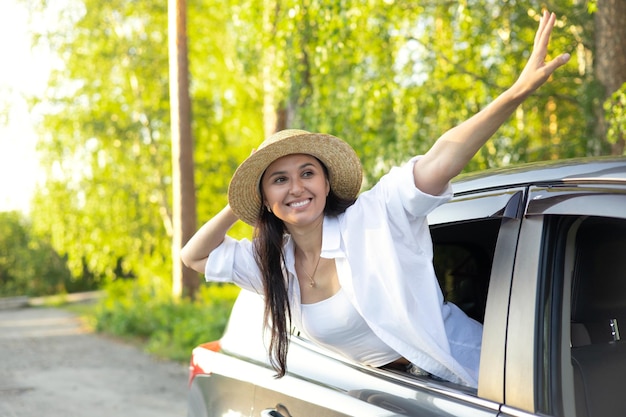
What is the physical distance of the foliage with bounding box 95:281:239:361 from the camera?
442 inches

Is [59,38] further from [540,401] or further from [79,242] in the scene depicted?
[540,401]

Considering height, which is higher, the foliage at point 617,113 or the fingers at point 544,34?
the foliage at point 617,113

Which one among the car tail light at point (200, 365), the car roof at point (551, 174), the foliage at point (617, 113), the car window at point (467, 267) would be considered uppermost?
the foliage at point (617, 113)

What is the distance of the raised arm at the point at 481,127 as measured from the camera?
1.98m

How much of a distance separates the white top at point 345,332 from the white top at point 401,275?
0.21ft

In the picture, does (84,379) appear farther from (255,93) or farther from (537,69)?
(255,93)

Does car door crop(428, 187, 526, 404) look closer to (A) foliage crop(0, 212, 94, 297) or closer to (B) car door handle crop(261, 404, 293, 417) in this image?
(B) car door handle crop(261, 404, 293, 417)

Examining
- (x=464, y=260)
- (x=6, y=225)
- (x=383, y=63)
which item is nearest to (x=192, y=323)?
(x=383, y=63)

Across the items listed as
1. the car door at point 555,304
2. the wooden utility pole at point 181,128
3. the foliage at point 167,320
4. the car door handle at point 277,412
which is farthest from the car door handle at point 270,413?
the wooden utility pole at point 181,128

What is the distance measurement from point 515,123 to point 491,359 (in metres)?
7.71

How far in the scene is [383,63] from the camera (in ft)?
29.4

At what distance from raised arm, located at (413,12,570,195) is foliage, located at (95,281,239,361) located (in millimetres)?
9000

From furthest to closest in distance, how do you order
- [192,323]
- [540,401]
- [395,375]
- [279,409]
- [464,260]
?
[192,323]
[464,260]
[279,409]
[395,375]
[540,401]

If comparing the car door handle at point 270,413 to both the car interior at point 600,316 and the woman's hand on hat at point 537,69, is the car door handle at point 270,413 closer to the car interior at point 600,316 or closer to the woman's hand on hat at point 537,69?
the car interior at point 600,316
